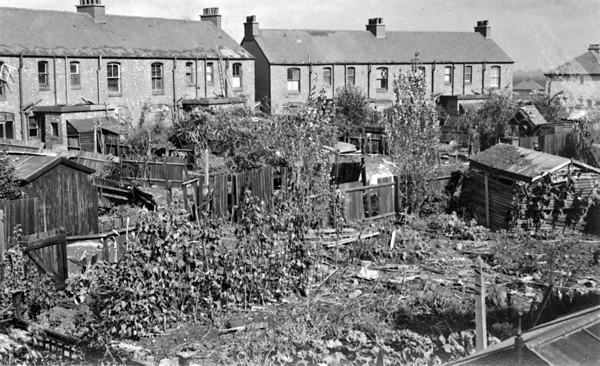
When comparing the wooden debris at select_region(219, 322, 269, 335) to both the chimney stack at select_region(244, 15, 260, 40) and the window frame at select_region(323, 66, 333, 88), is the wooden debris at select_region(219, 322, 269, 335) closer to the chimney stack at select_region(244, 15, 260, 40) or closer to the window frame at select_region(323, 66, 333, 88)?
the chimney stack at select_region(244, 15, 260, 40)

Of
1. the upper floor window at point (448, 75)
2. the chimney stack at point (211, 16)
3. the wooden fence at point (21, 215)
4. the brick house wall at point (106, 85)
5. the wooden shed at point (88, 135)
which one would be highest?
the chimney stack at point (211, 16)

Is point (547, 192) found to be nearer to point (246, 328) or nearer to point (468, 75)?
point (246, 328)

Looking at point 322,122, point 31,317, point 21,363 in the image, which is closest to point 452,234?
point 322,122

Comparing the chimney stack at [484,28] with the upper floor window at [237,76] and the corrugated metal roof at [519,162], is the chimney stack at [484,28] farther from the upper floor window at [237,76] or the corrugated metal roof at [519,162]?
the corrugated metal roof at [519,162]

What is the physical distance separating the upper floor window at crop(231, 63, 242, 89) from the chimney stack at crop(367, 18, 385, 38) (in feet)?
41.3

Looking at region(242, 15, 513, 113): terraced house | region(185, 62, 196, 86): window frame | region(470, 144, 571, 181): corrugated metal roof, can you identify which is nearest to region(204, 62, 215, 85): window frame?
region(185, 62, 196, 86): window frame

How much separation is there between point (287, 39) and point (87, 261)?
34707 mm

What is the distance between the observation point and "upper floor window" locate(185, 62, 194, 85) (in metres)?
41.3

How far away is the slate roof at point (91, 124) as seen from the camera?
33.0m

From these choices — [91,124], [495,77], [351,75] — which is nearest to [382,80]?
[351,75]

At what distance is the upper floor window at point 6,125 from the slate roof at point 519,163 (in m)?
22.1

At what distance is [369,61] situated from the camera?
48531 millimetres

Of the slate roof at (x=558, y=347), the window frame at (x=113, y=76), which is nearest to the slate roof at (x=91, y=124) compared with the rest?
the window frame at (x=113, y=76)

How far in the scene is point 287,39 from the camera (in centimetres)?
4741
